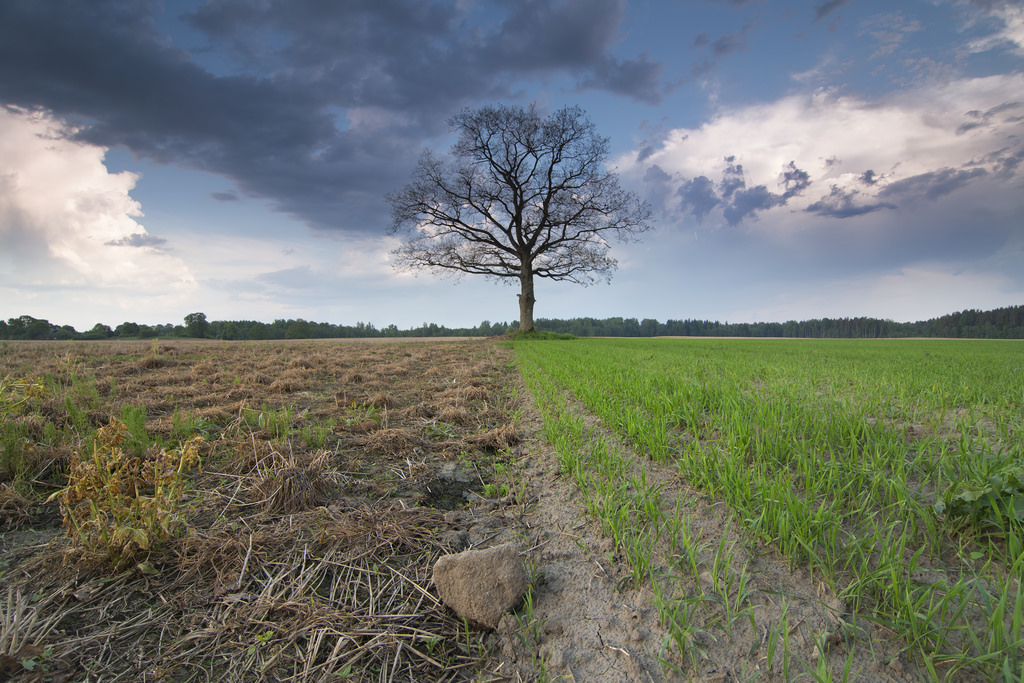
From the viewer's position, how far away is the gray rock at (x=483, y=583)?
209cm

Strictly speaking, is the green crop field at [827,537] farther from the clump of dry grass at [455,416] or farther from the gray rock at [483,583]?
the clump of dry grass at [455,416]

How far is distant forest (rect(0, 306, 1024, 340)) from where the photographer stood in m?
31.5

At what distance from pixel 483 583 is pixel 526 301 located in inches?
1102

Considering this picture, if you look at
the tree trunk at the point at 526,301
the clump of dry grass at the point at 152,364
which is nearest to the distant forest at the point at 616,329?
the tree trunk at the point at 526,301

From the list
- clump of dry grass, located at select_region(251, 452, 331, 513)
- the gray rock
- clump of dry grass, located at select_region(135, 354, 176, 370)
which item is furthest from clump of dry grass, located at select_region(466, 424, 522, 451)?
clump of dry grass, located at select_region(135, 354, 176, 370)

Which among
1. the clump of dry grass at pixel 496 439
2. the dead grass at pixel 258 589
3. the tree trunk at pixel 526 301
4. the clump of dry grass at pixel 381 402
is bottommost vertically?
the dead grass at pixel 258 589

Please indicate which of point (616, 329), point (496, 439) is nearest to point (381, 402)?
point (496, 439)

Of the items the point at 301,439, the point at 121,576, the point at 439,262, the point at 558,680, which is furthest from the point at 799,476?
the point at 439,262

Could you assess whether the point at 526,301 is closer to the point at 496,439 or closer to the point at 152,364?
the point at 152,364

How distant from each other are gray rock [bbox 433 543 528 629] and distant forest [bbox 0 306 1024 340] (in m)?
28.7

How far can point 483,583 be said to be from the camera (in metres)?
2.13

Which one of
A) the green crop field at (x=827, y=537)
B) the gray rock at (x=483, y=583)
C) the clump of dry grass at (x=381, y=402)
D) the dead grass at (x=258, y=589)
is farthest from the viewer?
the clump of dry grass at (x=381, y=402)

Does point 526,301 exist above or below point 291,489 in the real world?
above

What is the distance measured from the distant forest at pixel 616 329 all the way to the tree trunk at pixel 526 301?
153 centimetres
